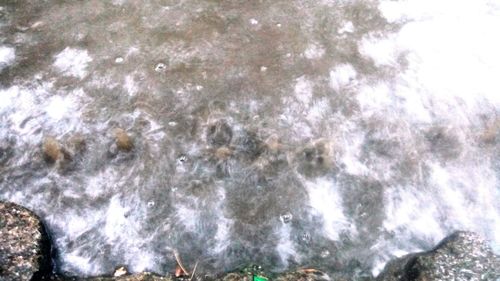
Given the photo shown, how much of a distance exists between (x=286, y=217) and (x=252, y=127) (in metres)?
0.76

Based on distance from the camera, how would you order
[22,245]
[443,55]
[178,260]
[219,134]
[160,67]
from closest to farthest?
[22,245]
[178,260]
[219,134]
[160,67]
[443,55]

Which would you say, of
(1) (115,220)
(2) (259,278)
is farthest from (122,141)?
(2) (259,278)

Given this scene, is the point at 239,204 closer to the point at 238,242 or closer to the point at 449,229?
the point at 238,242

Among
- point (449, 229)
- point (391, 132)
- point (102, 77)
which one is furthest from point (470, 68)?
point (102, 77)

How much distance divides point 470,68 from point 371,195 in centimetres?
162

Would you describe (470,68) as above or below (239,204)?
above

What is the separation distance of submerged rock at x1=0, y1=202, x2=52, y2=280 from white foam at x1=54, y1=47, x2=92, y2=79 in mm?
1280

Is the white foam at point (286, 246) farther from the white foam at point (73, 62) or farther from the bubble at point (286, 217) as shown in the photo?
the white foam at point (73, 62)

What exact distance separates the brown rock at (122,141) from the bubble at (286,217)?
3.91 ft

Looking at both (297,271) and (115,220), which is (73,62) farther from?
(297,271)

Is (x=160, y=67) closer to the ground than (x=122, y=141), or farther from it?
farther from it

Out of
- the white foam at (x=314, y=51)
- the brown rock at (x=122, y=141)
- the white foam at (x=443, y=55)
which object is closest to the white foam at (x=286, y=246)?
the brown rock at (x=122, y=141)

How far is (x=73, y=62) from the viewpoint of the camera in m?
3.95

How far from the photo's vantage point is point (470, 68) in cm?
406
